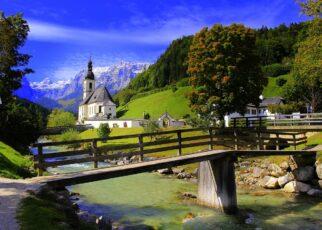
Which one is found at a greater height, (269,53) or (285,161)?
(269,53)

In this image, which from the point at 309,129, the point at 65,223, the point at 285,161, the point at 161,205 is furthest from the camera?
Result: the point at 309,129

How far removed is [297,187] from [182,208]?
30.7 ft

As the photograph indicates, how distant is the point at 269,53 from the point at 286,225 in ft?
464

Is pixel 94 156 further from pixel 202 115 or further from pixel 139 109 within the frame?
pixel 139 109

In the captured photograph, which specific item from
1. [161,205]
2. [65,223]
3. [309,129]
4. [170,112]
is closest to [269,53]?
[170,112]

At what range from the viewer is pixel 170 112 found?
448ft

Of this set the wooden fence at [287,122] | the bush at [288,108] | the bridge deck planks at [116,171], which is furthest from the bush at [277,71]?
the bridge deck planks at [116,171]

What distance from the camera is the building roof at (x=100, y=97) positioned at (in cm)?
17625

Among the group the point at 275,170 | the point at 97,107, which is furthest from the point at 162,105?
the point at 275,170

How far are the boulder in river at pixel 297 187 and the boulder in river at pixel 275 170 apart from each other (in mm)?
2478

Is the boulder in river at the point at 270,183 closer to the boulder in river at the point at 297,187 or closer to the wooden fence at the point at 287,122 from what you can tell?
the boulder in river at the point at 297,187

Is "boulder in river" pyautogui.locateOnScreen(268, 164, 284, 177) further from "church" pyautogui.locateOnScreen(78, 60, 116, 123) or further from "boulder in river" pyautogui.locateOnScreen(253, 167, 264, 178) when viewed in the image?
"church" pyautogui.locateOnScreen(78, 60, 116, 123)

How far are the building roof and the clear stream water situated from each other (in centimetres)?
14337

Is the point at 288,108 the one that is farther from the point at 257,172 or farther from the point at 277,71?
the point at 277,71
